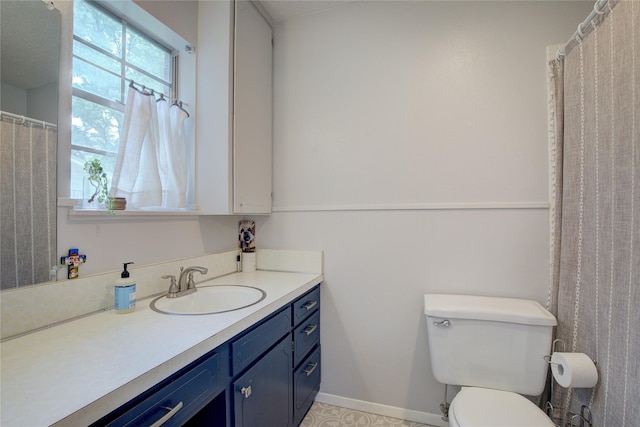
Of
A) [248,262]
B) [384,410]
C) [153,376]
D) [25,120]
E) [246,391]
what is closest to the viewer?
[153,376]

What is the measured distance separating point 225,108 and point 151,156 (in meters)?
0.45

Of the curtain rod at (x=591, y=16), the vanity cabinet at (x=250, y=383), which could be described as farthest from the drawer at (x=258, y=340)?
the curtain rod at (x=591, y=16)

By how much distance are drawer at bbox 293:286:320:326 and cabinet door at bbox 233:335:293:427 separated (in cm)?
12

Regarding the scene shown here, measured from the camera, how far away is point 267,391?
3.88ft

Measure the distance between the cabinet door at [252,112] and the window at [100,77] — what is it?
0.49 meters

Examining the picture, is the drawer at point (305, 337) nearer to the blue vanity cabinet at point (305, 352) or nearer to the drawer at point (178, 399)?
the blue vanity cabinet at point (305, 352)

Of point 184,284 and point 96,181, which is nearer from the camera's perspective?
point 96,181

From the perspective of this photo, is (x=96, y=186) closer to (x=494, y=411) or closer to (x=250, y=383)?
(x=250, y=383)

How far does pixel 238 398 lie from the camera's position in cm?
99

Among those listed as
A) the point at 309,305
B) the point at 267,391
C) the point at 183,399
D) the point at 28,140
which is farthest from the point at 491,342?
the point at 28,140

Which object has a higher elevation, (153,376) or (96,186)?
(96,186)

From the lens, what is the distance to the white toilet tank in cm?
126

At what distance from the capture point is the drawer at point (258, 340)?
3.24 ft

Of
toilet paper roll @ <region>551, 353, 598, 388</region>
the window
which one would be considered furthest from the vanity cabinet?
toilet paper roll @ <region>551, 353, 598, 388</region>
